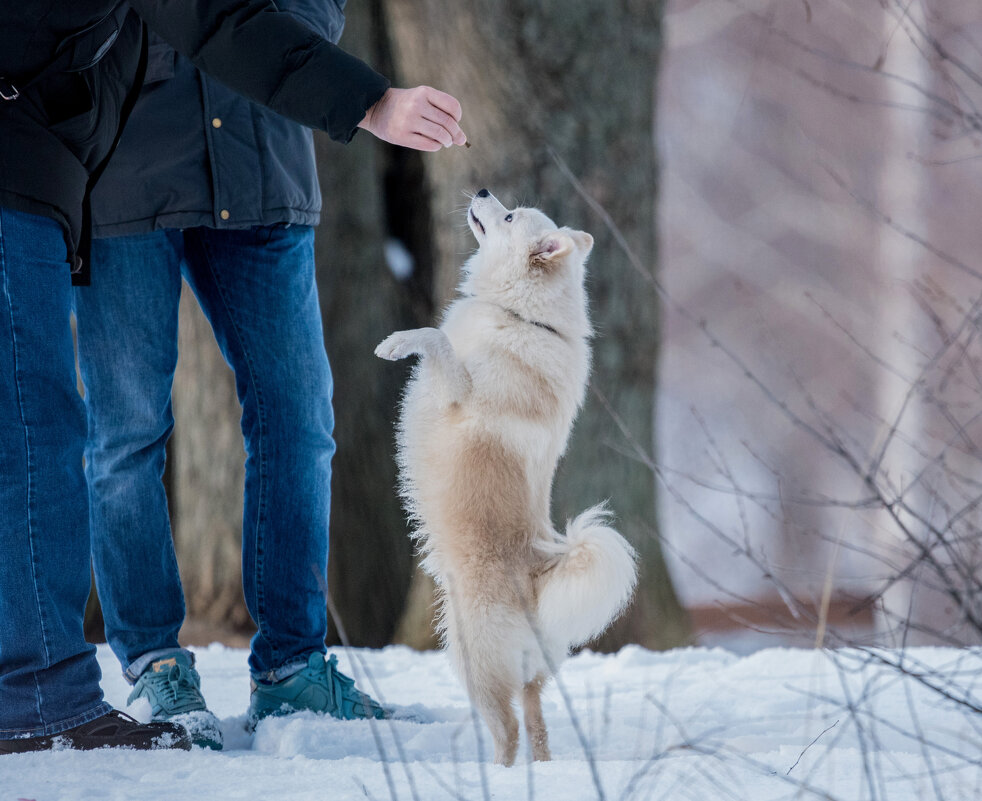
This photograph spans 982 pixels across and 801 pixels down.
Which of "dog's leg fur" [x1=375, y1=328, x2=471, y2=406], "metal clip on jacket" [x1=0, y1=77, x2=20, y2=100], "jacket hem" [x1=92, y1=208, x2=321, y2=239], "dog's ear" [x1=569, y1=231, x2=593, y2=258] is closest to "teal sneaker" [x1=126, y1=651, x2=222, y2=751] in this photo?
"dog's leg fur" [x1=375, y1=328, x2=471, y2=406]

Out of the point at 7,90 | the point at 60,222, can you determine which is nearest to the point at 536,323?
the point at 60,222

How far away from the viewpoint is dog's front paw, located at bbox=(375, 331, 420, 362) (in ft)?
7.60

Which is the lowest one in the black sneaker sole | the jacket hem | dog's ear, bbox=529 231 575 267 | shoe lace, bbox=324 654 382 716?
shoe lace, bbox=324 654 382 716

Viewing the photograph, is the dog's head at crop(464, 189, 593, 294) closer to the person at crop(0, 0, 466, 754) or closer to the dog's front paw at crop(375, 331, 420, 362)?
the dog's front paw at crop(375, 331, 420, 362)

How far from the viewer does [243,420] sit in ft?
8.16

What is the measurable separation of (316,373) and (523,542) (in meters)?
0.67

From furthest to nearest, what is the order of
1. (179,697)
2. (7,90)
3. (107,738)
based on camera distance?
(179,697)
(107,738)
(7,90)

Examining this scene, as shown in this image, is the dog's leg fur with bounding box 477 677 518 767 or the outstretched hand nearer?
the outstretched hand

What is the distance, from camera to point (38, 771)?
1.67 m

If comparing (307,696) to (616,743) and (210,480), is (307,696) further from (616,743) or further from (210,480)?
(210,480)

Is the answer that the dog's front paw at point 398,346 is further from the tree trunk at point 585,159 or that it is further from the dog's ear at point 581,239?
the tree trunk at point 585,159

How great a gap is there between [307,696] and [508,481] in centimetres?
72

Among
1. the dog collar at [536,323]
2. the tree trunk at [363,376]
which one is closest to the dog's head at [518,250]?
the dog collar at [536,323]

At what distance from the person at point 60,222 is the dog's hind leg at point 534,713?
79cm
